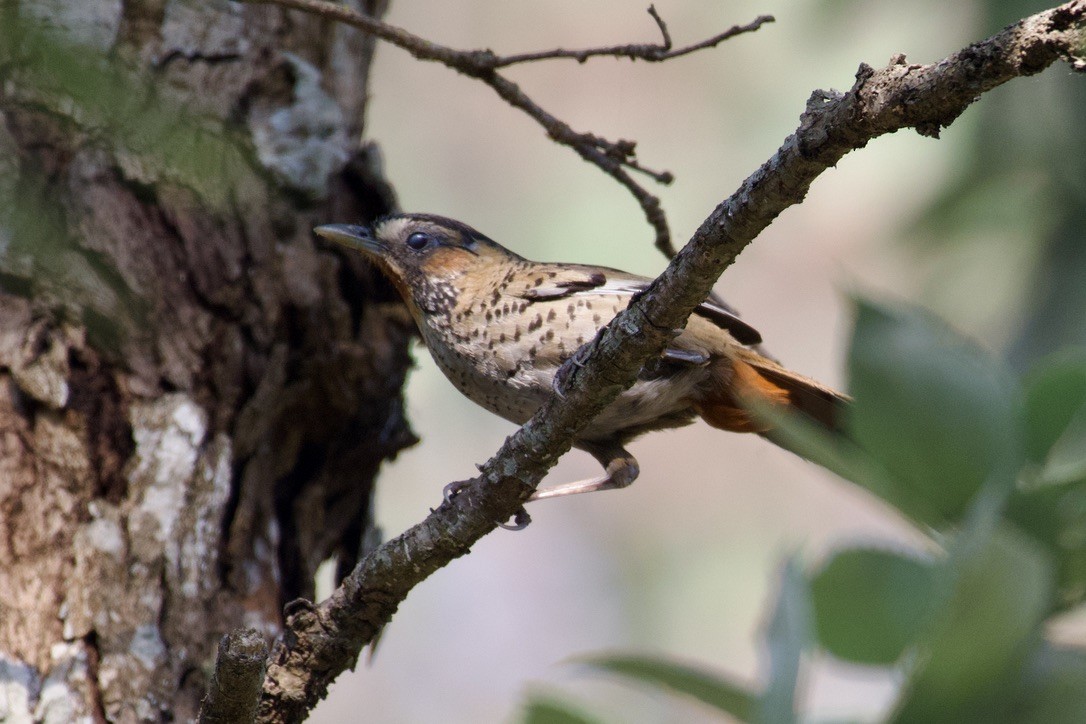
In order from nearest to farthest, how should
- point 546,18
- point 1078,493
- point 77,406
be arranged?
point 1078,493, point 77,406, point 546,18

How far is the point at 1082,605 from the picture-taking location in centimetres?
117

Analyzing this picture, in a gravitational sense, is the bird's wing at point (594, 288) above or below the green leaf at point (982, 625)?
above

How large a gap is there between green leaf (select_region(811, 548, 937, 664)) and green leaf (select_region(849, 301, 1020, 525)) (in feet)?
0.24

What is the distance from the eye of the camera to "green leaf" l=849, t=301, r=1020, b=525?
1.15m

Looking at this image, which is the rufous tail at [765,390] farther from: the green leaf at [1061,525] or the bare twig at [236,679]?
the green leaf at [1061,525]

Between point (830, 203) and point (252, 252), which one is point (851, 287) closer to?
point (252, 252)

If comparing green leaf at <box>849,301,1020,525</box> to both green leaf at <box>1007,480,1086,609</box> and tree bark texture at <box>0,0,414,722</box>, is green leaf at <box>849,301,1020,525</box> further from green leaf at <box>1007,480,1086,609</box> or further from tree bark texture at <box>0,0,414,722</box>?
tree bark texture at <box>0,0,414,722</box>

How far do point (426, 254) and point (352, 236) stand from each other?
460 millimetres

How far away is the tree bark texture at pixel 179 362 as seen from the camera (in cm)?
280

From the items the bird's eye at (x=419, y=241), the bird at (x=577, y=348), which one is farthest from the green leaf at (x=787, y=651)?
the bird's eye at (x=419, y=241)

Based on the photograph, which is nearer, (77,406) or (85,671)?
(85,671)

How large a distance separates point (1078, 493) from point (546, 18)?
802cm

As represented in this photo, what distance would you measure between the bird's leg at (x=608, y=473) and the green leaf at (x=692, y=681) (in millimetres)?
2065

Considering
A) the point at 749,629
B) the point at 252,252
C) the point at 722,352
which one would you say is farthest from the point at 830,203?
the point at 252,252
